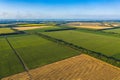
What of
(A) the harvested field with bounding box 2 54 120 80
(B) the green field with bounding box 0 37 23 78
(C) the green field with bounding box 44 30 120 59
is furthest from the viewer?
(C) the green field with bounding box 44 30 120 59

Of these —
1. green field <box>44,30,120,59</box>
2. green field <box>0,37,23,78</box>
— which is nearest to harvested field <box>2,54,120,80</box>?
green field <box>0,37,23,78</box>

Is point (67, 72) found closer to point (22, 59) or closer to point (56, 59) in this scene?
point (56, 59)

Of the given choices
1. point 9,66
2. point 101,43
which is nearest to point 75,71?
point 9,66

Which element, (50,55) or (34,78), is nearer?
(34,78)

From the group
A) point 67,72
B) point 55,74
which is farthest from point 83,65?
point 55,74

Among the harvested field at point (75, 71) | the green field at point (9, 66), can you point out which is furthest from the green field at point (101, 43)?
the green field at point (9, 66)

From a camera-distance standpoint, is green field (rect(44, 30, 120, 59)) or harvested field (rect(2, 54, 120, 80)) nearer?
harvested field (rect(2, 54, 120, 80))

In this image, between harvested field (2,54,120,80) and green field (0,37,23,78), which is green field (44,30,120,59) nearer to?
harvested field (2,54,120,80)

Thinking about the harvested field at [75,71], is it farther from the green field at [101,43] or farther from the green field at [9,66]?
the green field at [101,43]
